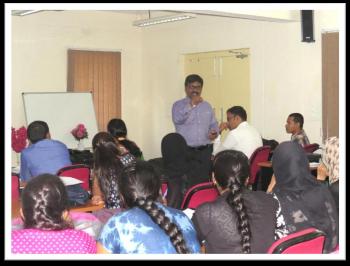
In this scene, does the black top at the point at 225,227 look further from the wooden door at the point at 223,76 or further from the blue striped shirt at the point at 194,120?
the wooden door at the point at 223,76

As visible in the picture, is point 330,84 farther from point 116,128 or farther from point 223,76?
point 116,128

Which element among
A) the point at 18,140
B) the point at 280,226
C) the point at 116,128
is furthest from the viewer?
the point at 18,140

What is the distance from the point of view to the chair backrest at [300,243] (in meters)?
2.06

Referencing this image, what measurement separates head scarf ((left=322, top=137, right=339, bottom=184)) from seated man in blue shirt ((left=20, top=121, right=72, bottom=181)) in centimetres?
234

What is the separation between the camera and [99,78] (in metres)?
8.88

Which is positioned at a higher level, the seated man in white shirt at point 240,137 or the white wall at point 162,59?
the white wall at point 162,59

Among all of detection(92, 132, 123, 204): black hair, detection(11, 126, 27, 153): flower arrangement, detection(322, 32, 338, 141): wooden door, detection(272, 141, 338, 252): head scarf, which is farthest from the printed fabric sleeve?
detection(11, 126, 27, 153): flower arrangement

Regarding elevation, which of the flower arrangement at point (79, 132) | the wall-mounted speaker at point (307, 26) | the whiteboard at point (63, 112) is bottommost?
the flower arrangement at point (79, 132)

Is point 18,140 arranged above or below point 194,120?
below

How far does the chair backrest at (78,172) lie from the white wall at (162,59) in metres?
3.51

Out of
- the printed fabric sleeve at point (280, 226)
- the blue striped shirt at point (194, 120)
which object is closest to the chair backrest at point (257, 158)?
the blue striped shirt at point (194, 120)

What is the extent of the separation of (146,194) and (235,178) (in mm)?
525

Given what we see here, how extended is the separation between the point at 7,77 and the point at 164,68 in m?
7.61

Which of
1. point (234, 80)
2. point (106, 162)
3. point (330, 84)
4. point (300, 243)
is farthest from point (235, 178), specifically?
point (234, 80)
